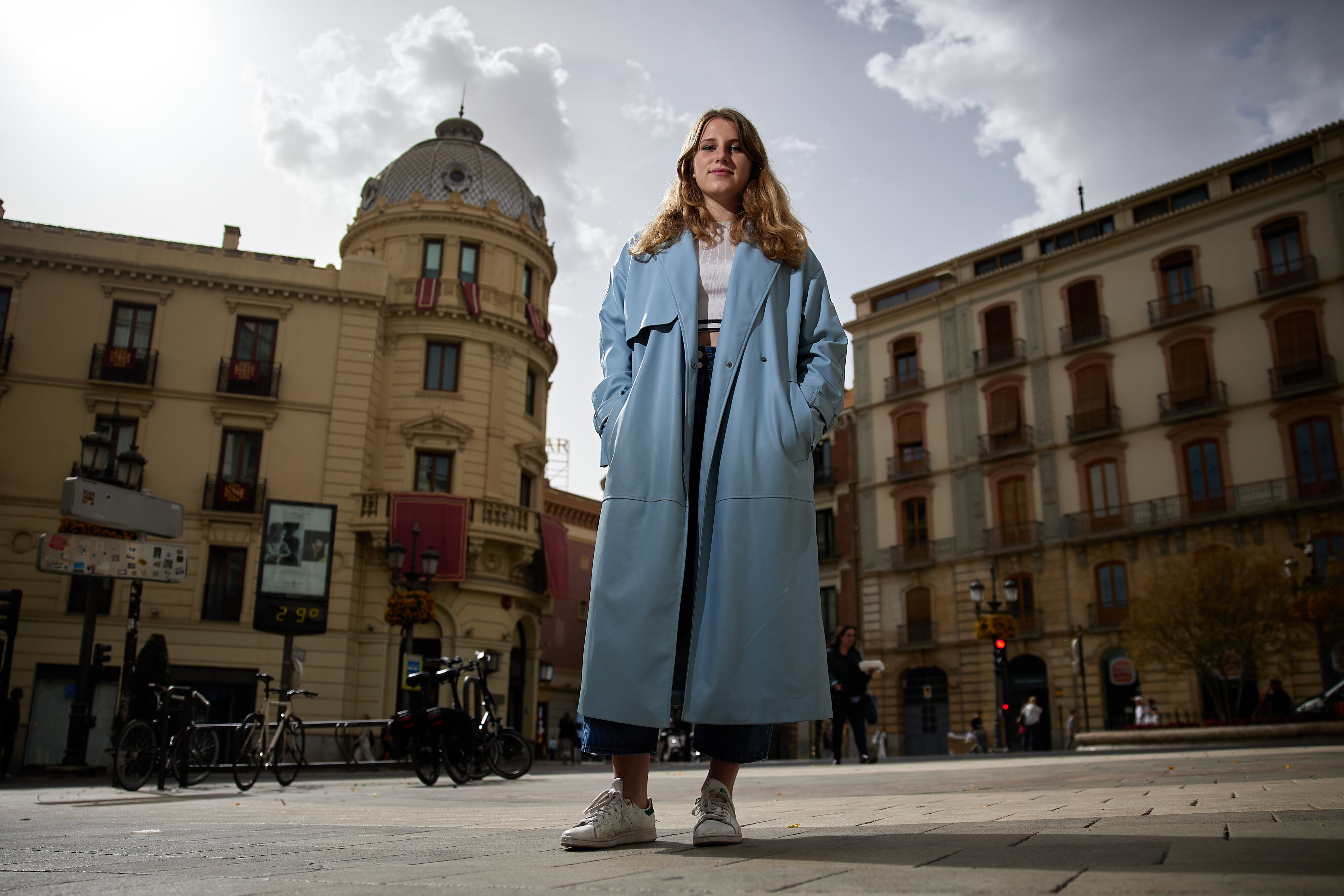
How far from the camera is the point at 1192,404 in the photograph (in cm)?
3162

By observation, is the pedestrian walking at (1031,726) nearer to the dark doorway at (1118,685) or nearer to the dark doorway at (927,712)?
the dark doorway at (1118,685)

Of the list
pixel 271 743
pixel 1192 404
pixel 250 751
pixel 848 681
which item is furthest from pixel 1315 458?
pixel 250 751

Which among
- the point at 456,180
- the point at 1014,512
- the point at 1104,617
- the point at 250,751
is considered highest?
the point at 456,180

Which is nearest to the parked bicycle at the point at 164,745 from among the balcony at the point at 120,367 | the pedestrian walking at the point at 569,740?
the balcony at the point at 120,367

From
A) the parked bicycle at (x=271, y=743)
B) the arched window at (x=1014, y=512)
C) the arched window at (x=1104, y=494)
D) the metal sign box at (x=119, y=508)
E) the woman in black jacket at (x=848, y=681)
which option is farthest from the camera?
the arched window at (x=1014, y=512)

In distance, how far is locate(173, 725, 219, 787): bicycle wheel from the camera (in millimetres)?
9875

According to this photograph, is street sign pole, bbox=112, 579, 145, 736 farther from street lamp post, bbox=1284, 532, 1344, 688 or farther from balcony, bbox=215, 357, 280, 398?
street lamp post, bbox=1284, 532, 1344, 688

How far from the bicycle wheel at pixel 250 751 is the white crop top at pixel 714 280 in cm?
820

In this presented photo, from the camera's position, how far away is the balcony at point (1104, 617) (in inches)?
1230

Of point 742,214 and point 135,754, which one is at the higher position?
point 742,214

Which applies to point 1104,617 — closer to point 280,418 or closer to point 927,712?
point 927,712

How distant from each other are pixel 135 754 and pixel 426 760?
2719mm

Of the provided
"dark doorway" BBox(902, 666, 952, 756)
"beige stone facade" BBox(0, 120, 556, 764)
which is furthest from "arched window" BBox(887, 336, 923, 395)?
"beige stone facade" BBox(0, 120, 556, 764)

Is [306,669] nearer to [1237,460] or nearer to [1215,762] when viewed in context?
[1215,762]
